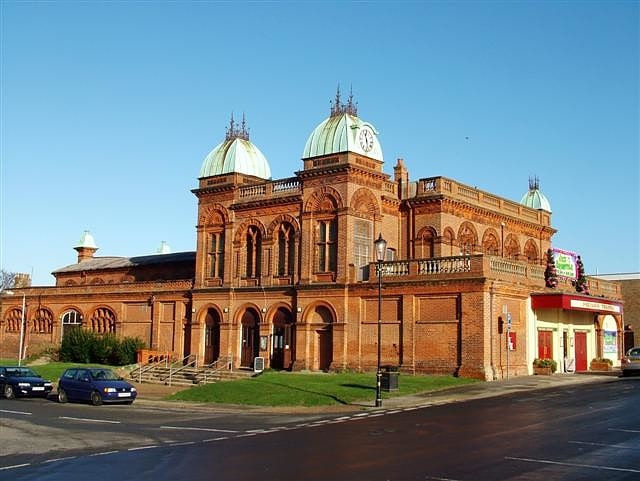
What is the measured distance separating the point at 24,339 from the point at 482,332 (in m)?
39.5

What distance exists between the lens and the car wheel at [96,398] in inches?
1145

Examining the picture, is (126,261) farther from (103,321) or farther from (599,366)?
(599,366)

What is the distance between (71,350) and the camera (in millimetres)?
51625

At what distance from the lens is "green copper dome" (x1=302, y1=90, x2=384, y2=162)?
4150cm

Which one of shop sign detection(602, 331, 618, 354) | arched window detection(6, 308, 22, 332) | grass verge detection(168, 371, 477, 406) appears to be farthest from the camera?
arched window detection(6, 308, 22, 332)

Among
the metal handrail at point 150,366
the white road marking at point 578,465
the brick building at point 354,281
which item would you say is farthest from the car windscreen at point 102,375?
the white road marking at point 578,465

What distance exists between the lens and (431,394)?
29562mm

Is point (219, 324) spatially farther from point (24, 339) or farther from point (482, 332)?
point (24, 339)

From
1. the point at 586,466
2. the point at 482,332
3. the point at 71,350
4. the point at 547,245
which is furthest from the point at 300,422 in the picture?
the point at 547,245

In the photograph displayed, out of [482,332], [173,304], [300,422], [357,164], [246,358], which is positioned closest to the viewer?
[300,422]

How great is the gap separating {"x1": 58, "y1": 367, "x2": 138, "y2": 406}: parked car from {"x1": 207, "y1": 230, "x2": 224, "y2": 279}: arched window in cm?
1706

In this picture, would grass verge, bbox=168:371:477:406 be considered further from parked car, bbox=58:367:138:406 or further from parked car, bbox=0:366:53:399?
parked car, bbox=0:366:53:399

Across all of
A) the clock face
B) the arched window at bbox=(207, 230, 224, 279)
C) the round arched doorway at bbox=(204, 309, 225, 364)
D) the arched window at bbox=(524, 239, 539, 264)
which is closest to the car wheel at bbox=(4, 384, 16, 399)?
the round arched doorway at bbox=(204, 309, 225, 364)

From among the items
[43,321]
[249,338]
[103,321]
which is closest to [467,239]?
[249,338]
